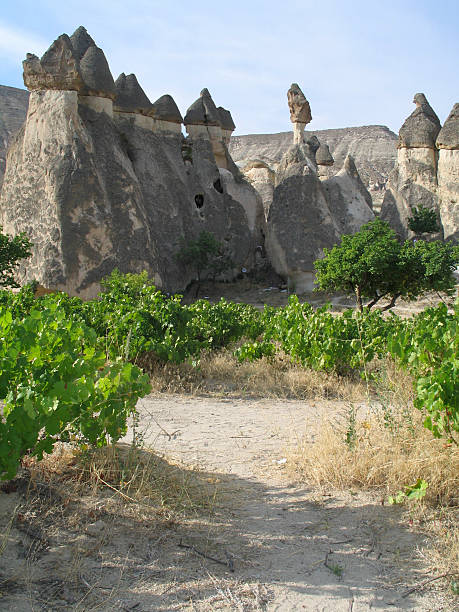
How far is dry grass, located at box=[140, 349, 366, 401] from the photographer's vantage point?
521 cm

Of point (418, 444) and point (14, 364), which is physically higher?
point (14, 364)

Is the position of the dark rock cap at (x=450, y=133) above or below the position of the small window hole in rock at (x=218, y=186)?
above

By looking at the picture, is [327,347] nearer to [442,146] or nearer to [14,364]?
[14,364]

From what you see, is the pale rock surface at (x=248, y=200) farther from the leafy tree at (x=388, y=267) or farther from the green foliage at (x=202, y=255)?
the leafy tree at (x=388, y=267)

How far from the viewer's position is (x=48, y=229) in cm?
1134

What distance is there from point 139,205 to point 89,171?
4.75 ft

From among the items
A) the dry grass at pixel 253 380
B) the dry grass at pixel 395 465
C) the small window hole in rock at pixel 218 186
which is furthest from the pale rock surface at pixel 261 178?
the dry grass at pixel 395 465

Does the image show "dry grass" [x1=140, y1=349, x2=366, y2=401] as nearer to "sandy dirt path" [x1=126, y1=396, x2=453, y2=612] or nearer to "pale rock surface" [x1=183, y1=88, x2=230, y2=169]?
"sandy dirt path" [x1=126, y1=396, x2=453, y2=612]

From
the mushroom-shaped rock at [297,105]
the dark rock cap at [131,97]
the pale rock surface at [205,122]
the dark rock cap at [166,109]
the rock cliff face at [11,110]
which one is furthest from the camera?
the rock cliff face at [11,110]

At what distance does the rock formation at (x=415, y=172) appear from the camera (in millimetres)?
16750

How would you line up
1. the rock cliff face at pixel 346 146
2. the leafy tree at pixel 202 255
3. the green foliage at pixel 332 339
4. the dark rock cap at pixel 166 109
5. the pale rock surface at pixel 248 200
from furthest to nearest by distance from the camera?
1. the rock cliff face at pixel 346 146
2. the pale rock surface at pixel 248 200
3. the dark rock cap at pixel 166 109
4. the leafy tree at pixel 202 255
5. the green foliage at pixel 332 339

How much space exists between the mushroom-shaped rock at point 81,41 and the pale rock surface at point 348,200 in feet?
24.9

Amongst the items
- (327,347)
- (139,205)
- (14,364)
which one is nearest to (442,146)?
(139,205)

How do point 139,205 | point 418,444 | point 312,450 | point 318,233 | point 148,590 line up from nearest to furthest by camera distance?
point 148,590 < point 418,444 < point 312,450 < point 139,205 < point 318,233
